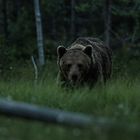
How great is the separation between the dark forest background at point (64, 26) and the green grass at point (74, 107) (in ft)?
25.4

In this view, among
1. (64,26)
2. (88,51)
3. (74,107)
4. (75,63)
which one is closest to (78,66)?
(75,63)

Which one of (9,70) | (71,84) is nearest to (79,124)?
(71,84)

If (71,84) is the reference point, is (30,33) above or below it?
below

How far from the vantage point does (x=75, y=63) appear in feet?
29.7

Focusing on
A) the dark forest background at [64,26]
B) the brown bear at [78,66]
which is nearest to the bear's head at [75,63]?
the brown bear at [78,66]

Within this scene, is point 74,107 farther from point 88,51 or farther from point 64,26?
point 64,26

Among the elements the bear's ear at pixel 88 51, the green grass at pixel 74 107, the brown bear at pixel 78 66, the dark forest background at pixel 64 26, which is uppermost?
the green grass at pixel 74 107

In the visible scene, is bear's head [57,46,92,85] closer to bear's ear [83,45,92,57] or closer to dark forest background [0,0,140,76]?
bear's ear [83,45,92,57]

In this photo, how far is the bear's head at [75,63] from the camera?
29.1ft

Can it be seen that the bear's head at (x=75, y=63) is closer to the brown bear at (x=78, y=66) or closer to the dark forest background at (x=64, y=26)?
the brown bear at (x=78, y=66)

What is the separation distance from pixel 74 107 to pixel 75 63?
8.22 feet

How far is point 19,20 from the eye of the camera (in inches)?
884

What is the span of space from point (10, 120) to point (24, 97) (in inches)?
51.2

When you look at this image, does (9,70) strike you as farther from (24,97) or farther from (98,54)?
(24,97)
